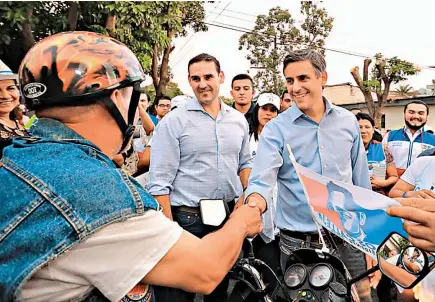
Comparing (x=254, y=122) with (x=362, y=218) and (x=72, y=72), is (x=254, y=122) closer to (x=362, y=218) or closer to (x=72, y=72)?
(x=362, y=218)

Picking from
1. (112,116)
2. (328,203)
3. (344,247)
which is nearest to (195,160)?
(344,247)

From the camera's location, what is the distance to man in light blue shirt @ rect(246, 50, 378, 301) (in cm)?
287

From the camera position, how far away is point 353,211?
164cm

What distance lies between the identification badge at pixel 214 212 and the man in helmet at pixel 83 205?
0.40m

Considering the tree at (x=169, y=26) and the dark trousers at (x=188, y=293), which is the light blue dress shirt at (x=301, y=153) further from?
the tree at (x=169, y=26)

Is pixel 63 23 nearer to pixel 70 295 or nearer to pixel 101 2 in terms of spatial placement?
pixel 101 2

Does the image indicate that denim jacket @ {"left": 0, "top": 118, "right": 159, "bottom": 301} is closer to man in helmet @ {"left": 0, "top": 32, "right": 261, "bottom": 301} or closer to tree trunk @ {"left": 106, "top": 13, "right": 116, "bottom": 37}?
man in helmet @ {"left": 0, "top": 32, "right": 261, "bottom": 301}

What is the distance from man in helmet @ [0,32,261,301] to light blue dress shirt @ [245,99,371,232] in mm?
1501

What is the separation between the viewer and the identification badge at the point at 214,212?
1.85 meters

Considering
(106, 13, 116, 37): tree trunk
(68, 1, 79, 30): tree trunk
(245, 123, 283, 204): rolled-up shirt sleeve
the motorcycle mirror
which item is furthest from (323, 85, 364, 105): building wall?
the motorcycle mirror

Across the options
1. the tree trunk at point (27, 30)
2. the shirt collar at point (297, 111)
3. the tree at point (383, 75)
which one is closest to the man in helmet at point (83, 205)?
the shirt collar at point (297, 111)

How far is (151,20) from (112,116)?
34.5ft

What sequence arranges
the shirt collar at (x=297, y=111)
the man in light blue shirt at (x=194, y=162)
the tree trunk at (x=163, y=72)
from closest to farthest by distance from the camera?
1. the shirt collar at (x=297, y=111)
2. the man in light blue shirt at (x=194, y=162)
3. the tree trunk at (x=163, y=72)

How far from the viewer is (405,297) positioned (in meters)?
2.02
